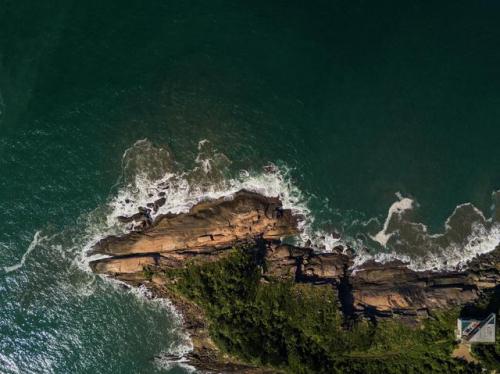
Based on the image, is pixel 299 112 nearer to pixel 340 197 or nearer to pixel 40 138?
pixel 340 197

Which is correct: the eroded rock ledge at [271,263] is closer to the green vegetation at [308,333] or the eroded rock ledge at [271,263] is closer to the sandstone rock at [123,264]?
the sandstone rock at [123,264]

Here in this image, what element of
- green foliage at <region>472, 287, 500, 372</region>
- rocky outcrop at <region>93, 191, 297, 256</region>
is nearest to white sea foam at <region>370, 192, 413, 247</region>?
rocky outcrop at <region>93, 191, 297, 256</region>

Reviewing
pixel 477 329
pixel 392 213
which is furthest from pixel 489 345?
pixel 392 213

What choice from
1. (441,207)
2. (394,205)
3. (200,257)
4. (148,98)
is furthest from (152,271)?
(441,207)

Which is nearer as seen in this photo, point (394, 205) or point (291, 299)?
point (291, 299)

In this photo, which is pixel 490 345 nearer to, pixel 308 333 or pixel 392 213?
pixel 392 213

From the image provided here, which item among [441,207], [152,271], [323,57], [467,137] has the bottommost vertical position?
[152,271]

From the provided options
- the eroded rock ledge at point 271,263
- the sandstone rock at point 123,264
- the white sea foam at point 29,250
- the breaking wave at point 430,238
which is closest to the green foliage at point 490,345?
the eroded rock ledge at point 271,263
